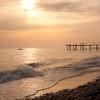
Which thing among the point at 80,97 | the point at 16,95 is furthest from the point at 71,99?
the point at 16,95

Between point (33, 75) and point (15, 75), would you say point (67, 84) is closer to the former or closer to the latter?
point (15, 75)

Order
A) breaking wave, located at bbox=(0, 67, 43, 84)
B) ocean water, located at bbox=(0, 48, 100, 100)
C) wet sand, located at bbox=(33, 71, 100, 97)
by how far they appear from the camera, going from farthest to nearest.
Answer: breaking wave, located at bbox=(0, 67, 43, 84)
ocean water, located at bbox=(0, 48, 100, 100)
wet sand, located at bbox=(33, 71, 100, 97)

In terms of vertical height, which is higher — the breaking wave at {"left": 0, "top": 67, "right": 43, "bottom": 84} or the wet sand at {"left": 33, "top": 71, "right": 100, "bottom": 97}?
the wet sand at {"left": 33, "top": 71, "right": 100, "bottom": 97}

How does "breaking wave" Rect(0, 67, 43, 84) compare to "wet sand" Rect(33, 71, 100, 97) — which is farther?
"breaking wave" Rect(0, 67, 43, 84)

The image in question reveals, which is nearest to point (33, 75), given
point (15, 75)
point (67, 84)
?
point (15, 75)

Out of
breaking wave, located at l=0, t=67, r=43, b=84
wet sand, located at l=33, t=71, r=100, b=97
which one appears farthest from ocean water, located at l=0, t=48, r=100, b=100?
wet sand, located at l=33, t=71, r=100, b=97

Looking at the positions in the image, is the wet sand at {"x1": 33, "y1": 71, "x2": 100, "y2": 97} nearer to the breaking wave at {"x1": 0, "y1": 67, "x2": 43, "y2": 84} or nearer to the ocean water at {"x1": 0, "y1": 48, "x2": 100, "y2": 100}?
the ocean water at {"x1": 0, "y1": 48, "x2": 100, "y2": 100}

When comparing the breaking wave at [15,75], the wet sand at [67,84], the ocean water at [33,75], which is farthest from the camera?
the breaking wave at [15,75]

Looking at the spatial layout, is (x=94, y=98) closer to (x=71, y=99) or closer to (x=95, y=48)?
(x=71, y=99)

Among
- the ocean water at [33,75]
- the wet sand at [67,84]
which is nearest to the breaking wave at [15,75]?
the ocean water at [33,75]

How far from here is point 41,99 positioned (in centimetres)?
1309

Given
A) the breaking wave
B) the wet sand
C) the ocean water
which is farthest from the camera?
the breaking wave

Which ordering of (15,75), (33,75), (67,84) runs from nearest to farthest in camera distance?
(67,84)
(15,75)
(33,75)

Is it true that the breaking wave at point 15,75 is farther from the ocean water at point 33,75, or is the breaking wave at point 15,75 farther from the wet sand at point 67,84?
the wet sand at point 67,84
